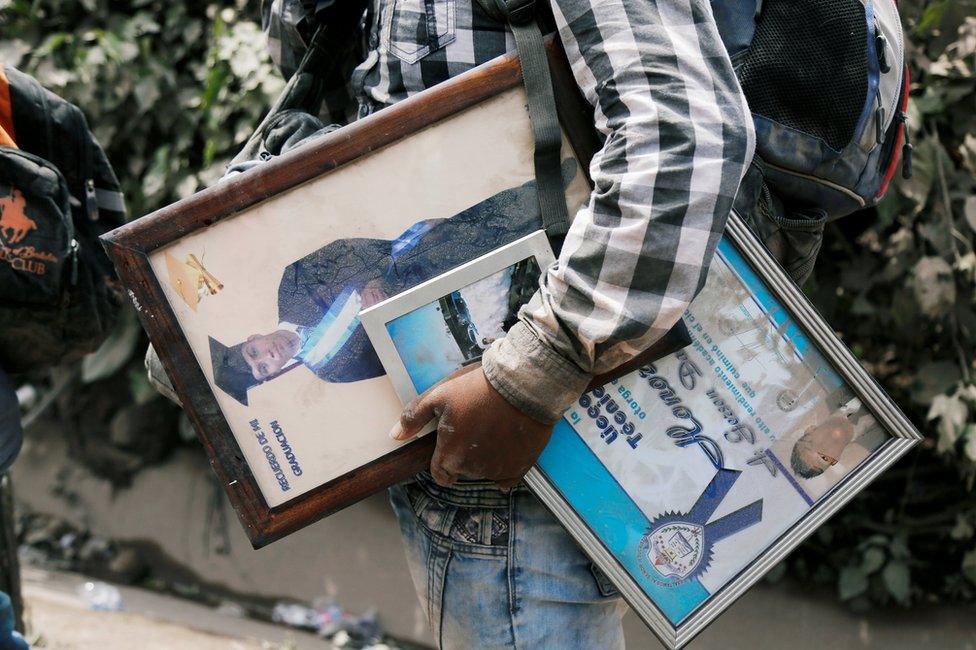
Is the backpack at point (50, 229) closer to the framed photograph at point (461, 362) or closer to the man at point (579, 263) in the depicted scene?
the framed photograph at point (461, 362)

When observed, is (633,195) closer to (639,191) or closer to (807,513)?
(639,191)

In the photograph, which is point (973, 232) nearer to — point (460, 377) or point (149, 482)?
point (460, 377)

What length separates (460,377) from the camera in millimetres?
1285

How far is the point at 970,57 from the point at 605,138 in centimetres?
185

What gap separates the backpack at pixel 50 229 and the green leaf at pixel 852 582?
2.06 metres

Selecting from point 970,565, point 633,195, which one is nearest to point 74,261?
point 633,195

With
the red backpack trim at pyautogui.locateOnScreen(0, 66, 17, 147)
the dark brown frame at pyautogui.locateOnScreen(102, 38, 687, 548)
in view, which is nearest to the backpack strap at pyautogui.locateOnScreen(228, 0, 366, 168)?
the dark brown frame at pyautogui.locateOnScreen(102, 38, 687, 548)

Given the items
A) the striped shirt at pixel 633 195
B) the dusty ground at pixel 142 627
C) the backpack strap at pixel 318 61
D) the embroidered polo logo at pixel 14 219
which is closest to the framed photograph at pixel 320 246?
the striped shirt at pixel 633 195

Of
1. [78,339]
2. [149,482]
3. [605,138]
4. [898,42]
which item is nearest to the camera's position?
[605,138]

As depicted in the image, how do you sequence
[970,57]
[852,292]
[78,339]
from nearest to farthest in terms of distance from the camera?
[78,339] → [970,57] → [852,292]

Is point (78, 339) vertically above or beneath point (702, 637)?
above

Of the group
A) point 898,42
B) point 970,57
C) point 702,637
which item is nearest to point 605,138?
point 898,42

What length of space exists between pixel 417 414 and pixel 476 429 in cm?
8

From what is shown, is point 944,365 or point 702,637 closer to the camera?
point 944,365
